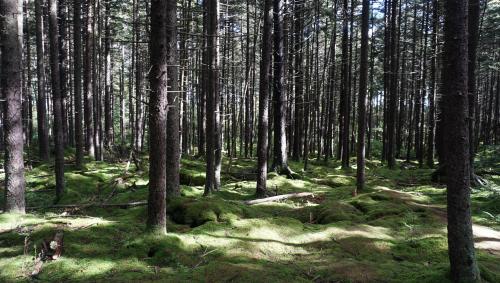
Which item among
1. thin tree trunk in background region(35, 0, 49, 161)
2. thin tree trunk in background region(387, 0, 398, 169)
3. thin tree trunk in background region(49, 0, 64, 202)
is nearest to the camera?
thin tree trunk in background region(49, 0, 64, 202)

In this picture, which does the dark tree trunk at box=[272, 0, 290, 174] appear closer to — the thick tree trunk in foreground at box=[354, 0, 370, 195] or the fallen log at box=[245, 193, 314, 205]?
the fallen log at box=[245, 193, 314, 205]

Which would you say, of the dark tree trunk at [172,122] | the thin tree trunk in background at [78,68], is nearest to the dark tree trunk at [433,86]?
the dark tree trunk at [172,122]

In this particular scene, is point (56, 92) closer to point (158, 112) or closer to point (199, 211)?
point (199, 211)

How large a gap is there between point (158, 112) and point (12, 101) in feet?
14.7

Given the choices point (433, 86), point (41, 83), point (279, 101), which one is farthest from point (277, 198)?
point (433, 86)

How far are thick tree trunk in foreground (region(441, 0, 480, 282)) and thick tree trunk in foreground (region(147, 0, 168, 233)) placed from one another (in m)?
4.89

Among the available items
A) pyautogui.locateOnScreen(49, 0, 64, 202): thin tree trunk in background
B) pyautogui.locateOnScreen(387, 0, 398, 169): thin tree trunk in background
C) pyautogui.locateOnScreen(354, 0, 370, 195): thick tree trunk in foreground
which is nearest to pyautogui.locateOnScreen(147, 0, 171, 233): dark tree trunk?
pyautogui.locateOnScreen(49, 0, 64, 202): thin tree trunk in background

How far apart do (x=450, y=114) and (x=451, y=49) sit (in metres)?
0.90

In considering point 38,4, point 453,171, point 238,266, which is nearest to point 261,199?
point 238,266

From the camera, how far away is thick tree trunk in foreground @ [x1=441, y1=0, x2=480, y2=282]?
5.31 meters

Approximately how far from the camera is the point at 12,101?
9477mm

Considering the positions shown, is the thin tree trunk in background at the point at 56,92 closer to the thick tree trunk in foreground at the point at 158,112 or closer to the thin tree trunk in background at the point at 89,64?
the thin tree trunk in background at the point at 89,64

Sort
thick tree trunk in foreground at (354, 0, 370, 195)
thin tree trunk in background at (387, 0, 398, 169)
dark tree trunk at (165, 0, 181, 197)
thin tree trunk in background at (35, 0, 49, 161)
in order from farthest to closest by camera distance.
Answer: thin tree trunk in background at (387, 0, 398, 169) < thin tree trunk in background at (35, 0, 49, 161) < thick tree trunk in foreground at (354, 0, 370, 195) < dark tree trunk at (165, 0, 181, 197)

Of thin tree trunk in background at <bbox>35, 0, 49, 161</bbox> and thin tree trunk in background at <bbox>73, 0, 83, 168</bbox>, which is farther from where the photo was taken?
thin tree trunk in background at <bbox>35, 0, 49, 161</bbox>
